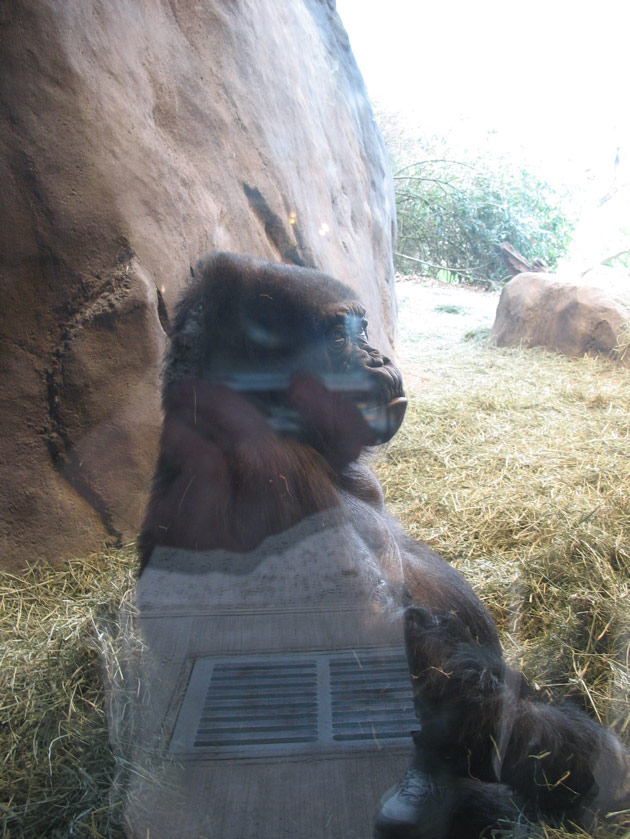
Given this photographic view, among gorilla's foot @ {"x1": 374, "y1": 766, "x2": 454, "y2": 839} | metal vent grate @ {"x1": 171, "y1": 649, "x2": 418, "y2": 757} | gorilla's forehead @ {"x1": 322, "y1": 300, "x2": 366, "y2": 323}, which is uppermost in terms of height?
gorilla's forehead @ {"x1": 322, "y1": 300, "x2": 366, "y2": 323}

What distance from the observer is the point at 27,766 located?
6.41 ft

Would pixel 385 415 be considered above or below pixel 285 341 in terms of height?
below

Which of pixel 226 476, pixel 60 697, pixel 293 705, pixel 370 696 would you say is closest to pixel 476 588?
pixel 370 696

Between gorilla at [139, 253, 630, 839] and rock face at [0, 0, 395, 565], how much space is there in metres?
0.51

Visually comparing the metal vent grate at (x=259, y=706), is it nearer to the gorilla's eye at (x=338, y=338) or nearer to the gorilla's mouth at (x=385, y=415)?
the gorilla's mouth at (x=385, y=415)

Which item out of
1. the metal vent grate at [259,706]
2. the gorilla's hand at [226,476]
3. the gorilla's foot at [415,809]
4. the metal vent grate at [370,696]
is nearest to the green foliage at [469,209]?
the gorilla's hand at [226,476]

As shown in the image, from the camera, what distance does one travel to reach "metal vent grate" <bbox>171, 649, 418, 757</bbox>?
1726mm

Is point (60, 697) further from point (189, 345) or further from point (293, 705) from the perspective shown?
point (189, 345)

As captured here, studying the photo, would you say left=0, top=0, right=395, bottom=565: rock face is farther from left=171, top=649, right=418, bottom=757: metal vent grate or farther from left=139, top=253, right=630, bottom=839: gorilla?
left=171, top=649, right=418, bottom=757: metal vent grate

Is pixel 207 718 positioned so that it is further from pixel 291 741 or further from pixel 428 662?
pixel 428 662

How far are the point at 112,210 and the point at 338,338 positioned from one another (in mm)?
1184

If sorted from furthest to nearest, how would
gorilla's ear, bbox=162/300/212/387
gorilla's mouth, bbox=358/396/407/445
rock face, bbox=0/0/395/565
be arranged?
rock face, bbox=0/0/395/565
gorilla's mouth, bbox=358/396/407/445
gorilla's ear, bbox=162/300/212/387

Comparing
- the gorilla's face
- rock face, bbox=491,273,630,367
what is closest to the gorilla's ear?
the gorilla's face

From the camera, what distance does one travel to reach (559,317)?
7238mm
